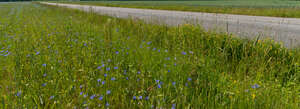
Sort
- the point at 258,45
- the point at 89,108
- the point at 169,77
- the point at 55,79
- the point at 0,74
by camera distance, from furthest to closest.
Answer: the point at 258,45 → the point at 0,74 → the point at 169,77 → the point at 55,79 → the point at 89,108

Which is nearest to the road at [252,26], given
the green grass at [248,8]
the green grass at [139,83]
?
the green grass at [139,83]

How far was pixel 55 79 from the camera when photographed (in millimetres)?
1962

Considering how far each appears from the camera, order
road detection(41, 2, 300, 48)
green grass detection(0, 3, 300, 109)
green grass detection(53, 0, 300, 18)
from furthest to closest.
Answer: green grass detection(53, 0, 300, 18)
road detection(41, 2, 300, 48)
green grass detection(0, 3, 300, 109)

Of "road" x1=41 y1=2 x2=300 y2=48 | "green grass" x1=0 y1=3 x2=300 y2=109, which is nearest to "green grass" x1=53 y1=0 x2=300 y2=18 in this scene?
"road" x1=41 y1=2 x2=300 y2=48

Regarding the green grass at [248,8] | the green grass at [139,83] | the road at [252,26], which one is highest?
the green grass at [248,8]

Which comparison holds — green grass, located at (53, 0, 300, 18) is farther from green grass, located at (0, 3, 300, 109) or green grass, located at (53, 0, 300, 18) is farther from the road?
green grass, located at (0, 3, 300, 109)

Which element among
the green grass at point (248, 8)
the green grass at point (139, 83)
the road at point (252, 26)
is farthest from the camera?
the green grass at point (248, 8)

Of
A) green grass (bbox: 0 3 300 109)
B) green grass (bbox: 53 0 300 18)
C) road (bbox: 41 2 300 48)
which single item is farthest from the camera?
green grass (bbox: 53 0 300 18)

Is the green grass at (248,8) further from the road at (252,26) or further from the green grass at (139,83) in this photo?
the green grass at (139,83)

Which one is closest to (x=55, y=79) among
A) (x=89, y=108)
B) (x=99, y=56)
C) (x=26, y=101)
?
(x=26, y=101)

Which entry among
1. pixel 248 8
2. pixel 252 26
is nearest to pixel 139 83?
pixel 252 26

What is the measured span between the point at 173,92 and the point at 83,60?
69.4 inches

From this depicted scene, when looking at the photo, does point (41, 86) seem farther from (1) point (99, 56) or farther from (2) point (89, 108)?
(1) point (99, 56)

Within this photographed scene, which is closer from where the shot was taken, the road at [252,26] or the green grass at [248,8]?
the road at [252,26]
